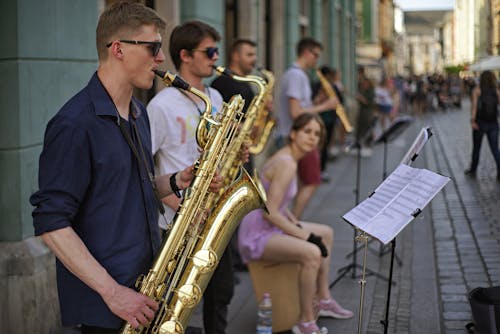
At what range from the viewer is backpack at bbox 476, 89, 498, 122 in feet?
41.7

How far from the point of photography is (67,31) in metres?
5.38

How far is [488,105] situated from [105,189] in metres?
11.0

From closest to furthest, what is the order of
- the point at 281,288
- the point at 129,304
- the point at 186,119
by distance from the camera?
1. the point at 129,304
2. the point at 186,119
3. the point at 281,288

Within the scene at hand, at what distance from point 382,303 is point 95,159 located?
371 centimetres

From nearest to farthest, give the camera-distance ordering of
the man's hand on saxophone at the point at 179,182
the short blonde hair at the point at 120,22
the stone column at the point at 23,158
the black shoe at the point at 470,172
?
the short blonde hair at the point at 120,22
the man's hand on saxophone at the point at 179,182
the stone column at the point at 23,158
the black shoe at the point at 470,172

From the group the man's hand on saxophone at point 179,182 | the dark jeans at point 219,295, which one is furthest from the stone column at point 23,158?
the man's hand on saxophone at point 179,182

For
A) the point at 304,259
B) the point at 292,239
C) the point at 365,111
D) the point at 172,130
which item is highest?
the point at 172,130

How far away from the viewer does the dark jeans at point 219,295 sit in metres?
4.40

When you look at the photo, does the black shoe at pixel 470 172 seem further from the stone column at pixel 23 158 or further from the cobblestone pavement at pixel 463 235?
the stone column at pixel 23 158

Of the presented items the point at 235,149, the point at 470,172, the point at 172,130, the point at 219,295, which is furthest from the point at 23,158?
the point at 470,172

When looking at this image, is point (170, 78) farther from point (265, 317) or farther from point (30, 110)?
point (265, 317)

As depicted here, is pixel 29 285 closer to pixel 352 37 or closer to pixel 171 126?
pixel 171 126

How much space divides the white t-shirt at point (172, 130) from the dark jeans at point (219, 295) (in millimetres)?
402

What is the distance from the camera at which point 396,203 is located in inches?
146
